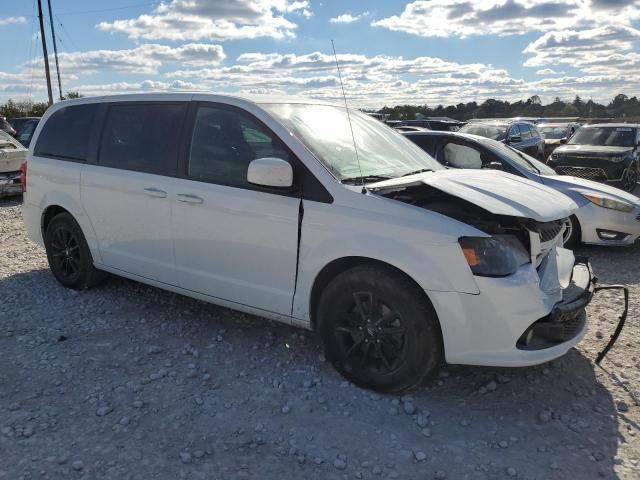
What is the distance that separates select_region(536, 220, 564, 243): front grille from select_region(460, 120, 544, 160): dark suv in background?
32.0 feet

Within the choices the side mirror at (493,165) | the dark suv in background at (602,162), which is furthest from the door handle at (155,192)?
the dark suv in background at (602,162)

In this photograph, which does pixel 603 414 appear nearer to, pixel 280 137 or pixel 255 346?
pixel 255 346

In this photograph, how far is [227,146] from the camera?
13.2 ft

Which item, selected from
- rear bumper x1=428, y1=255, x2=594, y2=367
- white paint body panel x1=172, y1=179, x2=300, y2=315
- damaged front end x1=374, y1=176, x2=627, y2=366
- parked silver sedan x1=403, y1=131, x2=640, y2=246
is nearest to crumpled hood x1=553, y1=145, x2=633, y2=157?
parked silver sedan x1=403, y1=131, x2=640, y2=246

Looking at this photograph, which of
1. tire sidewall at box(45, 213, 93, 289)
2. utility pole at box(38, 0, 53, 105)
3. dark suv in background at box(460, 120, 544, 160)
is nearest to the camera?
tire sidewall at box(45, 213, 93, 289)

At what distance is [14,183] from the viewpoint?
36.7 ft

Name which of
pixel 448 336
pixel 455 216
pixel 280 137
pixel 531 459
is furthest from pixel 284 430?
pixel 280 137

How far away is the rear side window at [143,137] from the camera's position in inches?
170

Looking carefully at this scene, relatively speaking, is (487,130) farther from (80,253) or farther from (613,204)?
(80,253)

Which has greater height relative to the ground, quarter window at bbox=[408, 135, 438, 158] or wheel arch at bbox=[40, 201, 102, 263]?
quarter window at bbox=[408, 135, 438, 158]

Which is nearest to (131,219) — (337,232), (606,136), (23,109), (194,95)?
(194,95)

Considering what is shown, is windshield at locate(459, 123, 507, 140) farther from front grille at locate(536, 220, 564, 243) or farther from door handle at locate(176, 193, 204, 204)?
door handle at locate(176, 193, 204, 204)

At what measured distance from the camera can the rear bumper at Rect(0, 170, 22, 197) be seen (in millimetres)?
11023

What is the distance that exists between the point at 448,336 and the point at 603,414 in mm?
1063
